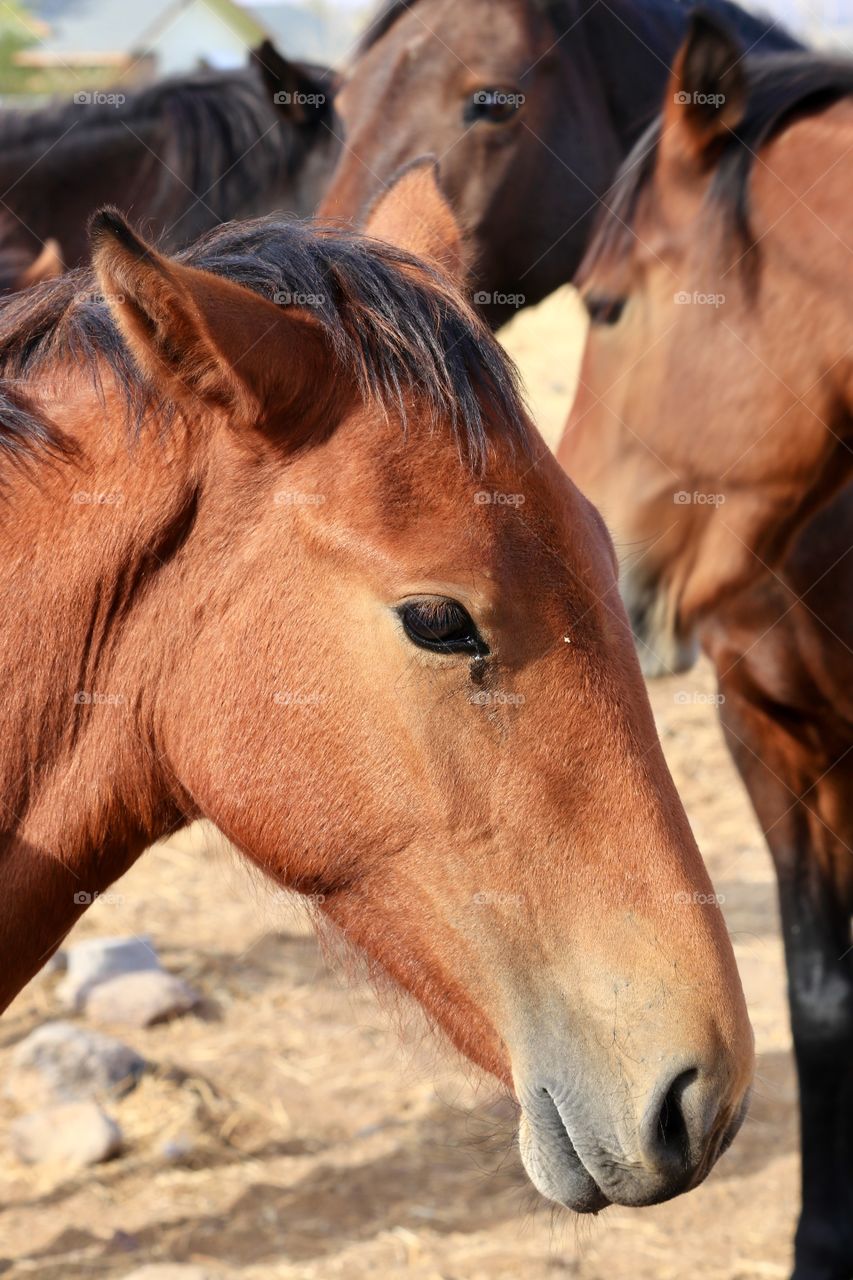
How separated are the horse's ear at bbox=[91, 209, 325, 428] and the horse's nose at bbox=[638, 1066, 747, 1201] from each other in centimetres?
117

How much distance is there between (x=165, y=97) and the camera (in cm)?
636

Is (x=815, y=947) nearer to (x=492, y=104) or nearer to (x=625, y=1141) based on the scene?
(x=625, y=1141)

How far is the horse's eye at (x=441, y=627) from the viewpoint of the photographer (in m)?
1.96

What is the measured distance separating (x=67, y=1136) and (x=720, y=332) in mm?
3312

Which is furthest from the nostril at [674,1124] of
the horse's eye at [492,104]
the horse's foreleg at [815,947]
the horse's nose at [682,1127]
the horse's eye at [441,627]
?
the horse's eye at [492,104]

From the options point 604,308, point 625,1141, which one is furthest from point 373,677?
point 604,308

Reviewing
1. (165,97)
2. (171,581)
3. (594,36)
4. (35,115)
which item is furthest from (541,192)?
(171,581)

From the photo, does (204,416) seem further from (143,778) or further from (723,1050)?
(723,1050)

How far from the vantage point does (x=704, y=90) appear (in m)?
3.79

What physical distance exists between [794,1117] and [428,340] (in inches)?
150

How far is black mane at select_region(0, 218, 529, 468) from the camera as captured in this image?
2.07 m

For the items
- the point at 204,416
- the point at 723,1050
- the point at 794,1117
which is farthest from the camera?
the point at 794,1117

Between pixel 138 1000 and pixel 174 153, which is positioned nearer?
pixel 138 1000

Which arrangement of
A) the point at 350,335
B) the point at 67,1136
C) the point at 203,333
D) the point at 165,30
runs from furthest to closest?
1. the point at 165,30
2. the point at 67,1136
3. the point at 350,335
4. the point at 203,333
